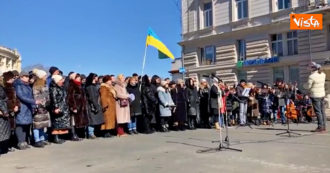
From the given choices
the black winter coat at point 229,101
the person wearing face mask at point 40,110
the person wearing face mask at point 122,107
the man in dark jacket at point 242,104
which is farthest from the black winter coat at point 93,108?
the man in dark jacket at point 242,104

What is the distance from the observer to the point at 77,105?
10.3m

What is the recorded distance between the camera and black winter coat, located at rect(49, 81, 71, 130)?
957 cm

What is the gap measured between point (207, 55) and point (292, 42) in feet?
28.9

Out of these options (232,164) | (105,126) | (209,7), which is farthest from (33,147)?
(209,7)

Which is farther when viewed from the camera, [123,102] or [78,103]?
[123,102]

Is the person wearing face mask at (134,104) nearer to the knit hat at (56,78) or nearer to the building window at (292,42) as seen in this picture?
the knit hat at (56,78)

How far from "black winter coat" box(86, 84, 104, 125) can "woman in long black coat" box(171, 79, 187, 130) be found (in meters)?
3.29

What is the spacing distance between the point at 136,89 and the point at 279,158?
620cm

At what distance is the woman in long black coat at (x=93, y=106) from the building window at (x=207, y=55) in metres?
25.3

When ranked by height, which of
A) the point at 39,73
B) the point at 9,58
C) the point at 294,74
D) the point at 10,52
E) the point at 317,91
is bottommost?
the point at 317,91

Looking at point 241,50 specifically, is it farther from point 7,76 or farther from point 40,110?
point 7,76

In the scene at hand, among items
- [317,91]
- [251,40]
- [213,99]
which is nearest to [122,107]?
[213,99]

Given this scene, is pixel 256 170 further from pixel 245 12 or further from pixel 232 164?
pixel 245 12

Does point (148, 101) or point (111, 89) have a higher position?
point (111, 89)
